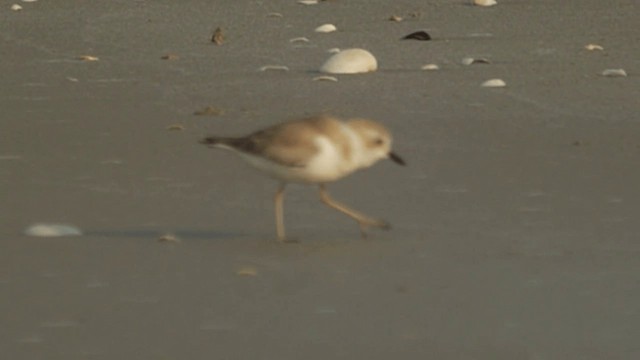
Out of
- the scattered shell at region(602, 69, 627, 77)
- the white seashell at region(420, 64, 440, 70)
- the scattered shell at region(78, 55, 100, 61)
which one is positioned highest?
the scattered shell at region(602, 69, 627, 77)

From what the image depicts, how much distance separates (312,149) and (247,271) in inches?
27.8

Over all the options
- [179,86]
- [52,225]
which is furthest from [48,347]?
[179,86]

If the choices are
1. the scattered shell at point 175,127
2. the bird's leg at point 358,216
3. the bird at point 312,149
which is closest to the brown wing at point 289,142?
the bird at point 312,149

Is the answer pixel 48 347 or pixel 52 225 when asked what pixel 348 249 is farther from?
pixel 48 347

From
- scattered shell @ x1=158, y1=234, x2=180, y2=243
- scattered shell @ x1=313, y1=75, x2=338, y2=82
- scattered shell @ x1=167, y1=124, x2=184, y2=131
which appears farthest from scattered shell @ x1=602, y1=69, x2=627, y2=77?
scattered shell @ x1=158, y1=234, x2=180, y2=243

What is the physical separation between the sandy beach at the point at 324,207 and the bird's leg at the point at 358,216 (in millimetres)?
56

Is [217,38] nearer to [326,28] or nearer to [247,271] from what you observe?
[326,28]

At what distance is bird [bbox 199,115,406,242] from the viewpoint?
699 cm

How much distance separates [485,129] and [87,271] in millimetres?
3573

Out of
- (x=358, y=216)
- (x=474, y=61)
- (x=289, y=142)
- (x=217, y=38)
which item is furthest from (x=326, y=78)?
(x=289, y=142)

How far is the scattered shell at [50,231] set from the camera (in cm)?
705

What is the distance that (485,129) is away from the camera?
9.57 m

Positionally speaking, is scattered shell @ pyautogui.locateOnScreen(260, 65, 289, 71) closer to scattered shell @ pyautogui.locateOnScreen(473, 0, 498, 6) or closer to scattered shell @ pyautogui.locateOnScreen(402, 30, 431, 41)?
scattered shell @ pyautogui.locateOnScreen(402, 30, 431, 41)

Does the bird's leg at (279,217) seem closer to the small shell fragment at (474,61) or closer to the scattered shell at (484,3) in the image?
the small shell fragment at (474,61)
